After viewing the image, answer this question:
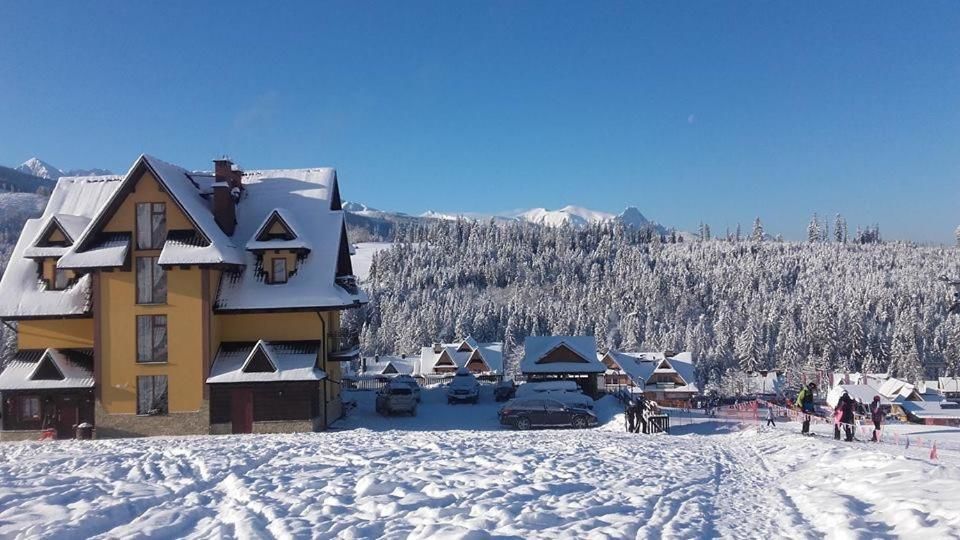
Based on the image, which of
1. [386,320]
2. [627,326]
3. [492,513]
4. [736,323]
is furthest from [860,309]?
[492,513]

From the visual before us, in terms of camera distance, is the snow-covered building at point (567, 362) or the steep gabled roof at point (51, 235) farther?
the snow-covered building at point (567, 362)

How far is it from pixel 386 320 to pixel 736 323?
8308 centimetres

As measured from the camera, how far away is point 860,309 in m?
159

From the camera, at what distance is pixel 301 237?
27.7 m

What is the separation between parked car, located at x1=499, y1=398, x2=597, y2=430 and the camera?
26953 millimetres

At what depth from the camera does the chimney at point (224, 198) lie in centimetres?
2842

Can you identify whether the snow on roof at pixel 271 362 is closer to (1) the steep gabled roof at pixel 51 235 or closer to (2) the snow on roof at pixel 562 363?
(1) the steep gabled roof at pixel 51 235

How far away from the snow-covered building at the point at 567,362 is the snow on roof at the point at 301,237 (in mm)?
18196

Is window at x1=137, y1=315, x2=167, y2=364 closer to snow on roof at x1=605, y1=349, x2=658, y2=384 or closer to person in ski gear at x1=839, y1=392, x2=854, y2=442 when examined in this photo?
person in ski gear at x1=839, y1=392, x2=854, y2=442

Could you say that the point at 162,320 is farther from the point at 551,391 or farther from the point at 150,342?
the point at 551,391

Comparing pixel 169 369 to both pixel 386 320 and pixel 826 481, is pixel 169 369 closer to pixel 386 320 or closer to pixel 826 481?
pixel 826 481

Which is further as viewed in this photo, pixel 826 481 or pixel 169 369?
pixel 169 369

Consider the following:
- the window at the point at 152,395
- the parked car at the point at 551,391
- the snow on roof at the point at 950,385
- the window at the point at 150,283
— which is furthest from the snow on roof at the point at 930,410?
the window at the point at 150,283

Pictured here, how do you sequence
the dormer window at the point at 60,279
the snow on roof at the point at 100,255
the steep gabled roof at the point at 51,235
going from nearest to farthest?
the snow on roof at the point at 100,255 → the steep gabled roof at the point at 51,235 → the dormer window at the point at 60,279
